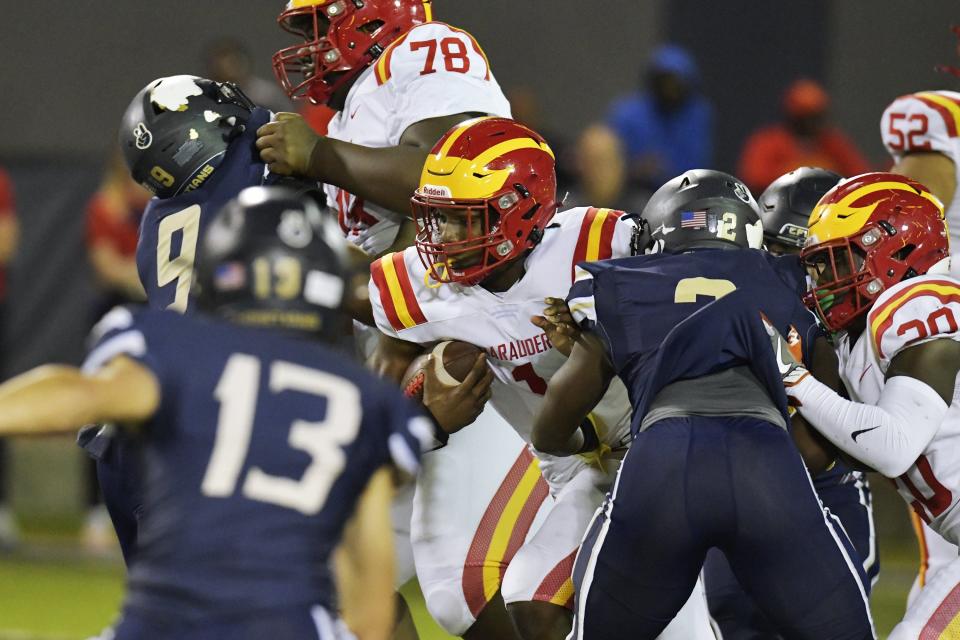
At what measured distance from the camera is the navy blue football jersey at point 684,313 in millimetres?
3588

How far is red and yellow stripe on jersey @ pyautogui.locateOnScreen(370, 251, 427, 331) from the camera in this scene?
13.8 feet

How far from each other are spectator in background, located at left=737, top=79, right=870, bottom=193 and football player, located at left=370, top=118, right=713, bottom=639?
16.7 feet

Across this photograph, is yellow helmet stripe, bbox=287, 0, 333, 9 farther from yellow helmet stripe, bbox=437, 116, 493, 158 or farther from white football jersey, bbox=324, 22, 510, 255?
yellow helmet stripe, bbox=437, 116, 493, 158

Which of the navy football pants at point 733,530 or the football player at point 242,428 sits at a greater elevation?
the football player at point 242,428

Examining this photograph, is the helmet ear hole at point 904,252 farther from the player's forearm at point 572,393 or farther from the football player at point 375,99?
the football player at point 375,99

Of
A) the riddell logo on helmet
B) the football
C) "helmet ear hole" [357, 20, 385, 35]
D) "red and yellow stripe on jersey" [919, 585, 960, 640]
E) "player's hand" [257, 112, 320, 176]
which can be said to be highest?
"helmet ear hole" [357, 20, 385, 35]

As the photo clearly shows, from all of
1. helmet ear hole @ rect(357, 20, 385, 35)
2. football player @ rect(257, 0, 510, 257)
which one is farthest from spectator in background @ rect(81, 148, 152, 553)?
helmet ear hole @ rect(357, 20, 385, 35)

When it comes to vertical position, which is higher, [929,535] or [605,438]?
[605,438]

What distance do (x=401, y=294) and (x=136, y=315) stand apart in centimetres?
150

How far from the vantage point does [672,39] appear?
1052 cm

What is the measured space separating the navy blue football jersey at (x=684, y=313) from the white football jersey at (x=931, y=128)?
5.44ft

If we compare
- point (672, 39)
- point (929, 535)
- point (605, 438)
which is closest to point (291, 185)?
point (605, 438)

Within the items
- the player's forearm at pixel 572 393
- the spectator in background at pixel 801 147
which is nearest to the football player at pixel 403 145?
the player's forearm at pixel 572 393

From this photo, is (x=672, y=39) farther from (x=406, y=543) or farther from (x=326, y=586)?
(x=326, y=586)
